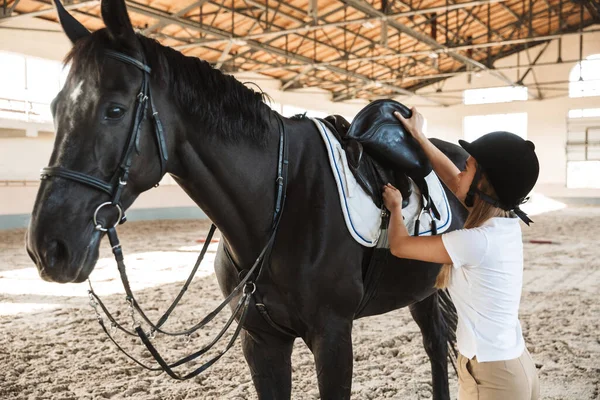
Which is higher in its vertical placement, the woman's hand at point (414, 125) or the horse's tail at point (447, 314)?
the woman's hand at point (414, 125)

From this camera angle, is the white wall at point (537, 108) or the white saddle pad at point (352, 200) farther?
the white wall at point (537, 108)

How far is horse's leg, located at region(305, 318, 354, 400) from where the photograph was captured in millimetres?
1667

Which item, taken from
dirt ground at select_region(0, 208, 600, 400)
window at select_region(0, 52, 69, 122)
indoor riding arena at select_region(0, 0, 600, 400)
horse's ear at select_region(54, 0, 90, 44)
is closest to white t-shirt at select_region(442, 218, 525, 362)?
indoor riding arena at select_region(0, 0, 600, 400)

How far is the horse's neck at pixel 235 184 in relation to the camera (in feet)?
5.09

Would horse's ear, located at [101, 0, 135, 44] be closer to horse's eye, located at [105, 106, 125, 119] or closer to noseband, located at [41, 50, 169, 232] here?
noseband, located at [41, 50, 169, 232]

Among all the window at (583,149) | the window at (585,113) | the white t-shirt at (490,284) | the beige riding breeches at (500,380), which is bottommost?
the beige riding breeches at (500,380)

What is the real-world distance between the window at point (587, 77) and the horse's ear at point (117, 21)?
20812 mm

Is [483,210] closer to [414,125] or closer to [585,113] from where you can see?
[414,125]

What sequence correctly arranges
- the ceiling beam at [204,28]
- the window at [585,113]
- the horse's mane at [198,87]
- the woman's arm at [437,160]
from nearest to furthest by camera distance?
the horse's mane at [198,87], the woman's arm at [437,160], the ceiling beam at [204,28], the window at [585,113]

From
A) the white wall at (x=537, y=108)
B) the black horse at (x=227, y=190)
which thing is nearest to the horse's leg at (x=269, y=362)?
the black horse at (x=227, y=190)

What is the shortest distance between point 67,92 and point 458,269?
116cm

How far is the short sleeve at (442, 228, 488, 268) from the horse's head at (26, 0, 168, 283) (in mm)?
809

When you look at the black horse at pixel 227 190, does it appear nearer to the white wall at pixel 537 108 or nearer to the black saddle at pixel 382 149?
the black saddle at pixel 382 149

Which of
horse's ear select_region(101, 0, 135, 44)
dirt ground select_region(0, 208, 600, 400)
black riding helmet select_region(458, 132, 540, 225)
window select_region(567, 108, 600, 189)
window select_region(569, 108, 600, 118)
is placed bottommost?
dirt ground select_region(0, 208, 600, 400)
